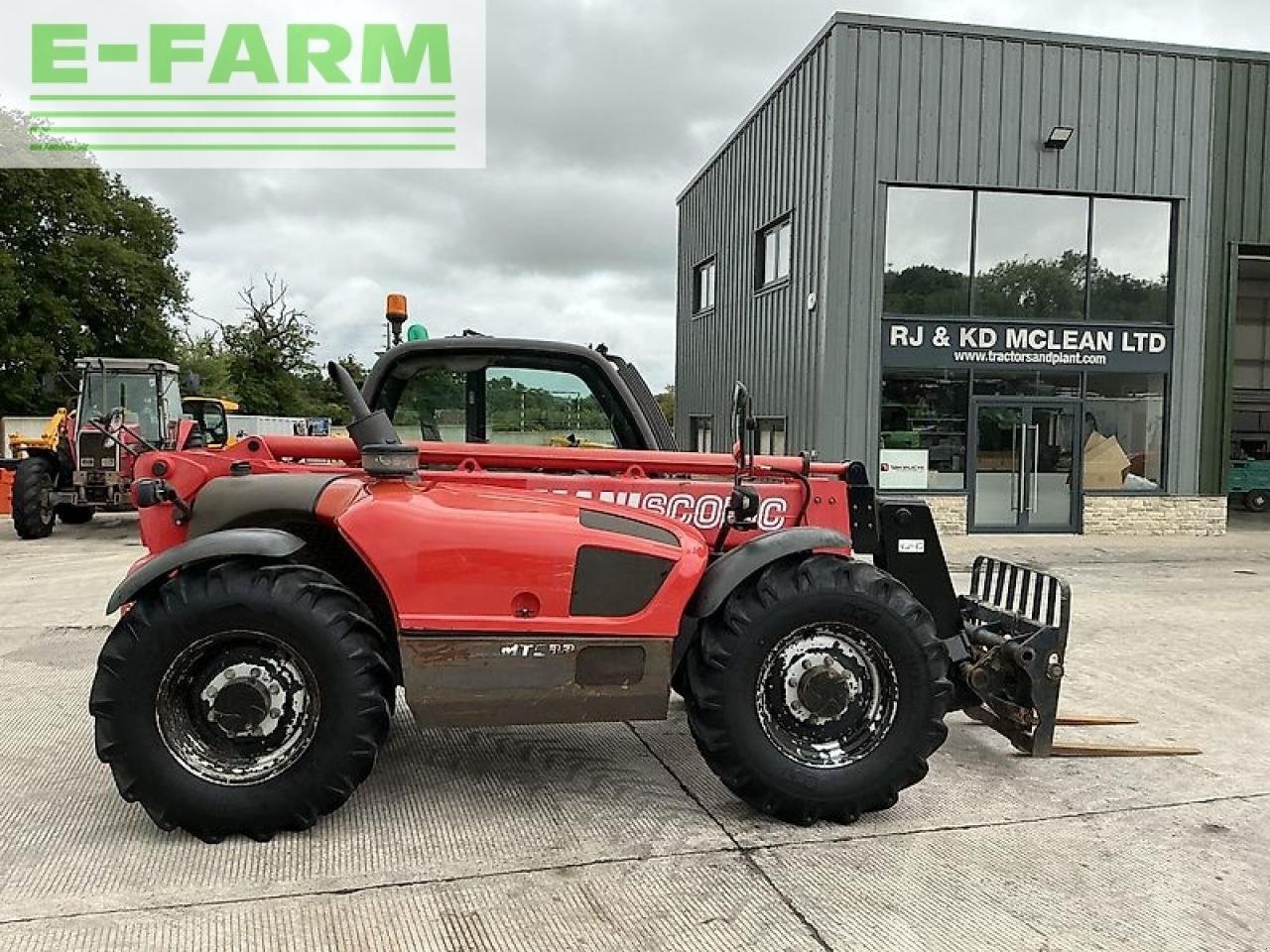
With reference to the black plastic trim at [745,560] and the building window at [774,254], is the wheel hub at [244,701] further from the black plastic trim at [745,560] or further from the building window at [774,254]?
the building window at [774,254]

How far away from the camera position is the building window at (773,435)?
15898 mm

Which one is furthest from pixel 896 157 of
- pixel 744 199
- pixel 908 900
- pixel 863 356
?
pixel 908 900

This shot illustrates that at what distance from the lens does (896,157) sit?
46.4 feet

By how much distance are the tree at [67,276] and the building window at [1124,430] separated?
31.2 m

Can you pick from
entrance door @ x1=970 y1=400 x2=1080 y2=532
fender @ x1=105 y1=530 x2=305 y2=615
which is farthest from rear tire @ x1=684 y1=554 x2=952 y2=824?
entrance door @ x1=970 y1=400 x2=1080 y2=532

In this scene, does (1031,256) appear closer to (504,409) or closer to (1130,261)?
(1130,261)

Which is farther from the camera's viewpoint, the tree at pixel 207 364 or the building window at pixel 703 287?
the tree at pixel 207 364

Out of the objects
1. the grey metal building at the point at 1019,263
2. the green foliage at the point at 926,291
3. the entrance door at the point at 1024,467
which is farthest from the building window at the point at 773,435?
the entrance door at the point at 1024,467

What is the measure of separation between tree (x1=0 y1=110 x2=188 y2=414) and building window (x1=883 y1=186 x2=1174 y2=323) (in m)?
28.9

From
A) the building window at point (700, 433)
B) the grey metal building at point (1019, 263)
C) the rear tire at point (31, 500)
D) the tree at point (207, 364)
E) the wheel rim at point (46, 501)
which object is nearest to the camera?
the rear tire at point (31, 500)

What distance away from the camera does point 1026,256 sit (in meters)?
14.8

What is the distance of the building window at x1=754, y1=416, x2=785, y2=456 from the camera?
52.2 feet

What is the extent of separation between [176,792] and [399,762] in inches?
44.6

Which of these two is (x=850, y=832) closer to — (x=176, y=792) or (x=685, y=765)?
(x=685, y=765)
